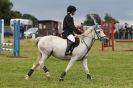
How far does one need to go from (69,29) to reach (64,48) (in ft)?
2.28

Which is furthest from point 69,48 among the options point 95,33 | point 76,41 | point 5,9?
point 5,9

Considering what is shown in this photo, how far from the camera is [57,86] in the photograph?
1551 cm

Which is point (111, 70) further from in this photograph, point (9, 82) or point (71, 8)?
point (9, 82)

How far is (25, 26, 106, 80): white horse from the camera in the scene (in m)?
17.5

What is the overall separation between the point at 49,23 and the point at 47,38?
211 ft

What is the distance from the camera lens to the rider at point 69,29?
17.4 m

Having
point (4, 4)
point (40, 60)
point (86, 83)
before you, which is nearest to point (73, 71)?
point (40, 60)

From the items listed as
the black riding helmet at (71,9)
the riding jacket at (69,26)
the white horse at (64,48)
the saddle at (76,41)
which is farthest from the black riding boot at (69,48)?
the black riding helmet at (71,9)

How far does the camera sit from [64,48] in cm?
1745

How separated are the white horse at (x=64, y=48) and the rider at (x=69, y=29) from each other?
0.47 feet

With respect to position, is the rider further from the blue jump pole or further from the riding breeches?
the blue jump pole

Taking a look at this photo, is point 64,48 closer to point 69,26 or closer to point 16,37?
point 69,26

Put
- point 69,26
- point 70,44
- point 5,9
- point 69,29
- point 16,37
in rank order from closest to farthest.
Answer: point 70,44
point 69,26
point 69,29
point 16,37
point 5,9

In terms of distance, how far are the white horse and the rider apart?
0.47 ft
